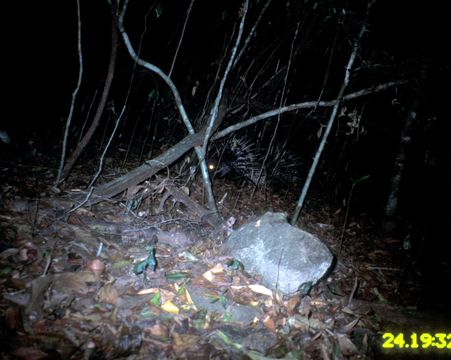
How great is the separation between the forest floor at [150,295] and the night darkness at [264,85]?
0.60 meters

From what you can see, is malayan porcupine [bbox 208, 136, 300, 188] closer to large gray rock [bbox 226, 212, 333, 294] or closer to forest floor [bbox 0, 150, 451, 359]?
forest floor [bbox 0, 150, 451, 359]

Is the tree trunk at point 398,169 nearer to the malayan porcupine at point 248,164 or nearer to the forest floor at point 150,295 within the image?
the forest floor at point 150,295

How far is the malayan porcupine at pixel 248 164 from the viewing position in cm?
666

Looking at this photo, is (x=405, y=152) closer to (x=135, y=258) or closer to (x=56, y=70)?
(x=135, y=258)

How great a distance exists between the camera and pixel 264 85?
221 inches

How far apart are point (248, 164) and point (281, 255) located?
3376 mm

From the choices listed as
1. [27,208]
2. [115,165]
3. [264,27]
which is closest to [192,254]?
[27,208]

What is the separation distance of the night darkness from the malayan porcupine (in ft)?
1.35
